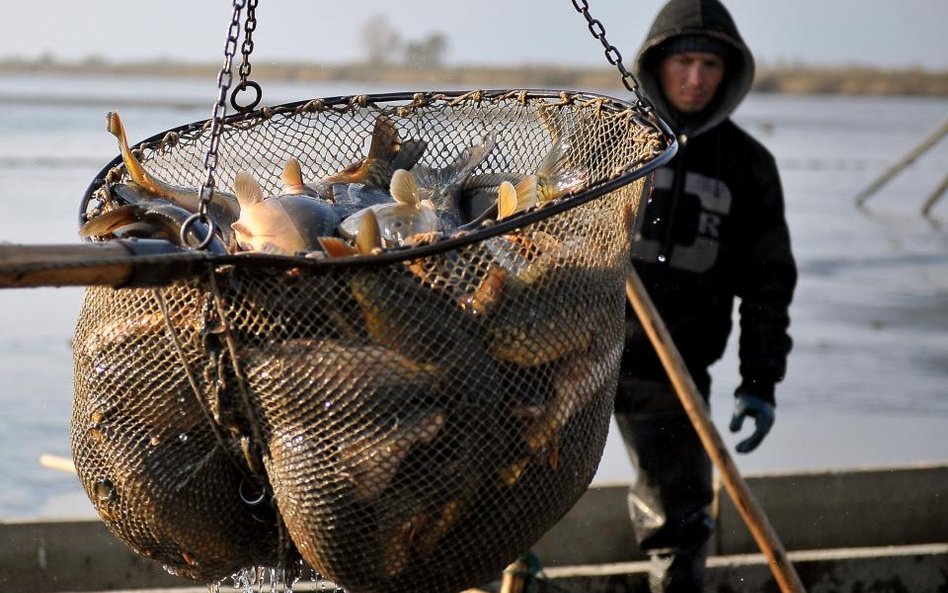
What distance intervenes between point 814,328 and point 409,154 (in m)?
5.86

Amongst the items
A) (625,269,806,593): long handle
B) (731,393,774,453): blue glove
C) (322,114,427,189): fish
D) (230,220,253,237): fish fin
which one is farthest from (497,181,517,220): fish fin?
(731,393,774,453): blue glove

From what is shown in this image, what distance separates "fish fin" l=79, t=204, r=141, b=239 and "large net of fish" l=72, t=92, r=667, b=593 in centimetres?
14

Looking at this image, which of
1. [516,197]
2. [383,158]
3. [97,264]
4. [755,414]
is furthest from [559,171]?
[97,264]

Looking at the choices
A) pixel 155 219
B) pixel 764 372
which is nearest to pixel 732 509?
pixel 764 372

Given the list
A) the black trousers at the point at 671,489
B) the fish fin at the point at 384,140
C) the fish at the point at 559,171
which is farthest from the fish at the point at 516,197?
the black trousers at the point at 671,489

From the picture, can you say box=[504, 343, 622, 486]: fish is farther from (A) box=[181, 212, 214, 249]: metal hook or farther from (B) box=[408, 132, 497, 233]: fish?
(A) box=[181, 212, 214, 249]: metal hook

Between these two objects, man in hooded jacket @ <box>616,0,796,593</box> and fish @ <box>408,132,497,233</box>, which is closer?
fish @ <box>408,132,497,233</box>

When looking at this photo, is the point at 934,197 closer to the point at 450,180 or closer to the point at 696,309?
the point at 696,309

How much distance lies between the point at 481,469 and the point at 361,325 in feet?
1.31

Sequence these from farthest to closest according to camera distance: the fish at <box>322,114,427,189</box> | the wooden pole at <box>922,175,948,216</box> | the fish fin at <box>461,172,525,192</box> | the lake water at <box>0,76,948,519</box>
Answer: the wooden pole at <box>922,175,948,216</box>
the lake water at <box>0,76,948,519</box>
the fish at <box>322,114,427,189</box>
the fish fin at <box>461,172,525,192</box>

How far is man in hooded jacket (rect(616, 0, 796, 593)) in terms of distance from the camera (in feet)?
15.2

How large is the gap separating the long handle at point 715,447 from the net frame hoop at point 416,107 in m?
0.73

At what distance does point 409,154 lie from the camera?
391cm

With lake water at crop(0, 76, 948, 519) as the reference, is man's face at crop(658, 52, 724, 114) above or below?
above
